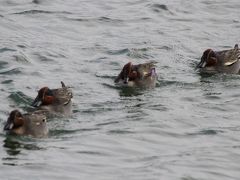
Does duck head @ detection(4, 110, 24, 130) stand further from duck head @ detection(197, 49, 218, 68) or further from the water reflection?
duck head @ detection(197, 49, 218, 68)

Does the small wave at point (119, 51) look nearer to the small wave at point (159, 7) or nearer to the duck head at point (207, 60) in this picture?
the duck head at point (207, 60)

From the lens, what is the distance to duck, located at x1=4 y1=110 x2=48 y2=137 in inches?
610

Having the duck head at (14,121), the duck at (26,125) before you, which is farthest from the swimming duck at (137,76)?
the duck head at (14,121)

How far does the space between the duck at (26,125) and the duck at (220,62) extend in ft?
21.8

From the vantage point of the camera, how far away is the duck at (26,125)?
50.8 ft

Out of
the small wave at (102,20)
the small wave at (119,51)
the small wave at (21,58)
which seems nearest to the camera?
the small wave at (21,58)

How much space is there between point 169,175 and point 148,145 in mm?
1623

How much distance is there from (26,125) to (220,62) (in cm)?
732

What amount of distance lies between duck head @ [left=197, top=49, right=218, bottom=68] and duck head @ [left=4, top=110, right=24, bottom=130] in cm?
701

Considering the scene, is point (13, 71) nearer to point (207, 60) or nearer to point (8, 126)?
point (8, 126)

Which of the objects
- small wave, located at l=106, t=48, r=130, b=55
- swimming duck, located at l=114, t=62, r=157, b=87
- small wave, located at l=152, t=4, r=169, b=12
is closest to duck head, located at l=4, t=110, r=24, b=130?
swimming duck, located at l=114, t=62, r=157, b=87

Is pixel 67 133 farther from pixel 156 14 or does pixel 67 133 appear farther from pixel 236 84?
pixel 156 14

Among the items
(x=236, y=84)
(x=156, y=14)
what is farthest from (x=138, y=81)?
(x=156, y=14)

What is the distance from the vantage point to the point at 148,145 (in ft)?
50.8
